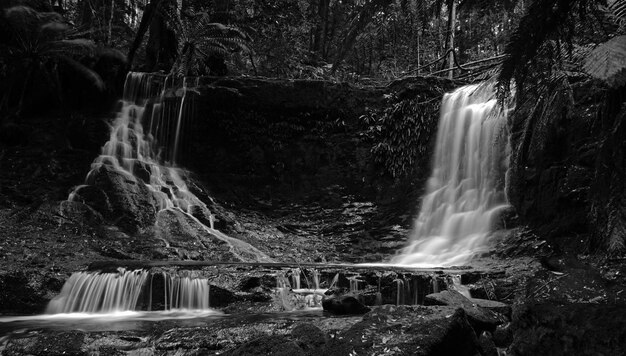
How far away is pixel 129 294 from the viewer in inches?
255

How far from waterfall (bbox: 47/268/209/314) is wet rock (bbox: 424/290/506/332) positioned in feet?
10.1

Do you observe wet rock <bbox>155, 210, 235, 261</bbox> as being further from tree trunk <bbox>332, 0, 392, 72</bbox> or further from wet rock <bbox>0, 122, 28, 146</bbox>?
tree trunk <bbox>332, 0, 392, 72</bbox>

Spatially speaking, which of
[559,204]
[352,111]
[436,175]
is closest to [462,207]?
[436,175]

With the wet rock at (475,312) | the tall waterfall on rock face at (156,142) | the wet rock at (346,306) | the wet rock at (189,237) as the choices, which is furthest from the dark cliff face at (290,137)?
the wet rock at (475,312)

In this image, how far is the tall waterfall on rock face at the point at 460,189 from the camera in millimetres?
9605

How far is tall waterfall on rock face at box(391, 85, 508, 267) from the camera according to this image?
31.5 ft

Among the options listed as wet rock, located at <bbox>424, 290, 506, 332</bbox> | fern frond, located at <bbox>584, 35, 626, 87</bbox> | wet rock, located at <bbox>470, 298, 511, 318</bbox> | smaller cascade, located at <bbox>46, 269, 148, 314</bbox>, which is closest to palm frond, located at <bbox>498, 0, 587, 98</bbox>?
fern frond, located at <bbox>584, 35, 626, 87</bbox>

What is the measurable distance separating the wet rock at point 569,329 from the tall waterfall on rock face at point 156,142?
7406 mm

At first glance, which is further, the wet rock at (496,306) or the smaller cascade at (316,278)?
the smaller cascade at (316,278)

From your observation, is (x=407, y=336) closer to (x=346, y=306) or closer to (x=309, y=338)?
(x=309, y=338)

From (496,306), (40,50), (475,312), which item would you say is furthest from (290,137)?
(475,312)

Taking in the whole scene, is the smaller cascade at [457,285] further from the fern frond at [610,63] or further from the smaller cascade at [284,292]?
the fern frond at [610,63]

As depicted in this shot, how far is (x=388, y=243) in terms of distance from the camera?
10.7m

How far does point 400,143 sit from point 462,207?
9.25ft
